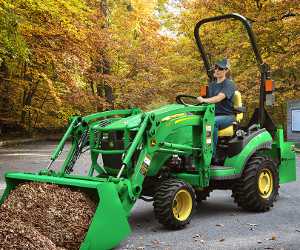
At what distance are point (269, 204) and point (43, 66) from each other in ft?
63.7

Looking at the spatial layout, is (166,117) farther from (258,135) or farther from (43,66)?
(43,66)

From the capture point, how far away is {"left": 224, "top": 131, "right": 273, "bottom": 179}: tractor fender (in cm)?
594

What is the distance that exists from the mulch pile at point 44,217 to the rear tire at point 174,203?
838 mm

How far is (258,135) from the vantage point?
643cm

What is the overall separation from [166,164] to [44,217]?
6.34ft

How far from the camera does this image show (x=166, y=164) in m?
5.75

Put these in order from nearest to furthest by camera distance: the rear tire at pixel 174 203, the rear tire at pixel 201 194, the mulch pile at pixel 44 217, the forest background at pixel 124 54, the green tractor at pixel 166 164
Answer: the mulch pile at pixel 44 217 < the green tractor at pixel 166 164 < the rear tire at pixel 174 203 < the rear tire at pixel 201 194 < the forest background at pixel 124 54

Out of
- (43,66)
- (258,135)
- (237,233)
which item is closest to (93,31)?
(43,66)

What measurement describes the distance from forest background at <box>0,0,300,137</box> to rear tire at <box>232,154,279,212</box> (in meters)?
8.81

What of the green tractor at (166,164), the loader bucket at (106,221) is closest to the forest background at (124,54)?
the green tractor at (166,164)

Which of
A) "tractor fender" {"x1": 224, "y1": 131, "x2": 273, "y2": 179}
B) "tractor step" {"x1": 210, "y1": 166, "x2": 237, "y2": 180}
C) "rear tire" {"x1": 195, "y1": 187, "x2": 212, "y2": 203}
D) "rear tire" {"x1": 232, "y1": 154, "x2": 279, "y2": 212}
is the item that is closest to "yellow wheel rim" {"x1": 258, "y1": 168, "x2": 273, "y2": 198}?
"rear tire" {"x1": 232, "y1": 154, "x2": 279, "y2": 212}

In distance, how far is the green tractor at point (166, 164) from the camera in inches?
176

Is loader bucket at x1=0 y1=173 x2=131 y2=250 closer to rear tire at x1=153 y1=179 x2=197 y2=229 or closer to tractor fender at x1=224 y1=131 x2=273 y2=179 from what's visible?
rear tire at x1=153 y1=179 x2=197 y2=229

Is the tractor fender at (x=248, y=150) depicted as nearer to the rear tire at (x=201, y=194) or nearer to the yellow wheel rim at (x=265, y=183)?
the yellow wheel rim at (x=265, y=183)
